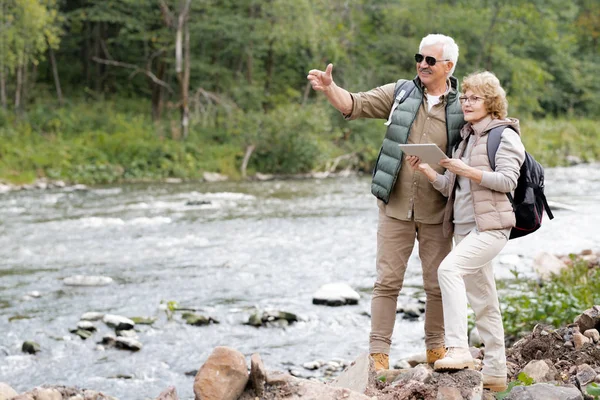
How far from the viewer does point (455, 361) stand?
4.01 metres

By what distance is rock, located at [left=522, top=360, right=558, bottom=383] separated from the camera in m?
4.24

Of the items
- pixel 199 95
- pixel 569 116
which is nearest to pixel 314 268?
pixel 199 95

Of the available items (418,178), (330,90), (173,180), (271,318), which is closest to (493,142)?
(418,178)

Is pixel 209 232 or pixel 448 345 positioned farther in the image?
pixel 209 232

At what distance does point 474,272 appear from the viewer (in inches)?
164

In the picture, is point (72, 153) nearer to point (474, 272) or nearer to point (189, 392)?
point (189, 392)

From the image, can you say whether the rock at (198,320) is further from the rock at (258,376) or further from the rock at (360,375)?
the rock at (258,376)

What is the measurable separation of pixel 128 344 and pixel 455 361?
3850mm

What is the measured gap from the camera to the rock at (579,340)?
4.62 meters

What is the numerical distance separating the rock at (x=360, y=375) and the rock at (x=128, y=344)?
3201 millimetres

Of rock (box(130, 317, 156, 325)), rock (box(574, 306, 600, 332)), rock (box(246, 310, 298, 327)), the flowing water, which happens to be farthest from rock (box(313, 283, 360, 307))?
rock (box(574, 306, 600, 332))

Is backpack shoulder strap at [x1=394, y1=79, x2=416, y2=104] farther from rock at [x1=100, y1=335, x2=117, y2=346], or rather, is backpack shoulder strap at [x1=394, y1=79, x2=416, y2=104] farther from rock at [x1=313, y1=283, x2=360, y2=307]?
rock at [x1=313, y1=283, x2=360, y2=307]

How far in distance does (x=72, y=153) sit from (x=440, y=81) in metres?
20.1

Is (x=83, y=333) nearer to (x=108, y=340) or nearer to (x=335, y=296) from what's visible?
(x=108, y=340)
